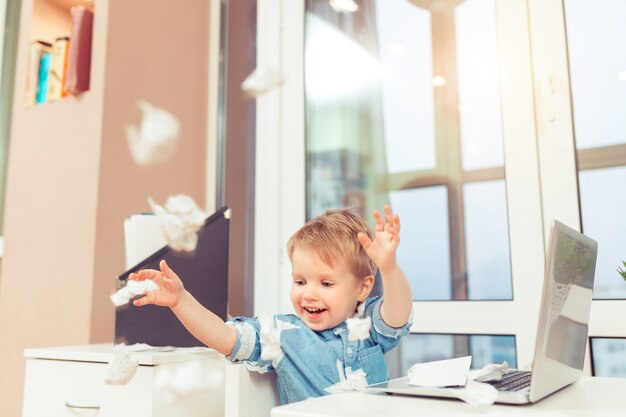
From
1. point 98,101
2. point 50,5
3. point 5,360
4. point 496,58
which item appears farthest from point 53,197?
point 496,58

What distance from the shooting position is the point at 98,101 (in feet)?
6.50

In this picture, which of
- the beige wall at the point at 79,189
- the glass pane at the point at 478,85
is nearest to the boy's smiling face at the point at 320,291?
the glass pane at the point at 478,85

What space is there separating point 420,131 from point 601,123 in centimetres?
53

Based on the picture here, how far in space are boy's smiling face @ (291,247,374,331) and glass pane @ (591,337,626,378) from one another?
2.58 feet

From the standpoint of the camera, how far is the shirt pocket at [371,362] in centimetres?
119

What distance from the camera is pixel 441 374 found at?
98cm

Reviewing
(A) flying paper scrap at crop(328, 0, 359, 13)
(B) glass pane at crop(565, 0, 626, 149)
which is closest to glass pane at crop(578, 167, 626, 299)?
(B) glass pane at crop(565, 0, 626, 149)

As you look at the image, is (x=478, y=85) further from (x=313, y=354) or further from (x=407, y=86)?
(x=313, y=354)

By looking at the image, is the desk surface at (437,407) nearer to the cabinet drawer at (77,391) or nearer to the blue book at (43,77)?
the cabinet drawer at (77,391)

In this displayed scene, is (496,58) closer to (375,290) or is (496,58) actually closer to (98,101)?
(375,290)

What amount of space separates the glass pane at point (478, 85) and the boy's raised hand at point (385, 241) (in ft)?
3.11

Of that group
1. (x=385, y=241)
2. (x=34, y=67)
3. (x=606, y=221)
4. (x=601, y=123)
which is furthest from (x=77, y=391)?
(x=601, y=123)

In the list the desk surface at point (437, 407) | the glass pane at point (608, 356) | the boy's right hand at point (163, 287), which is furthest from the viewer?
the glass pane at point (608, 356)

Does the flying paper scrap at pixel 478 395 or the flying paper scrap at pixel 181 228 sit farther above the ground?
the flying paper scrap at pixel 181 228
